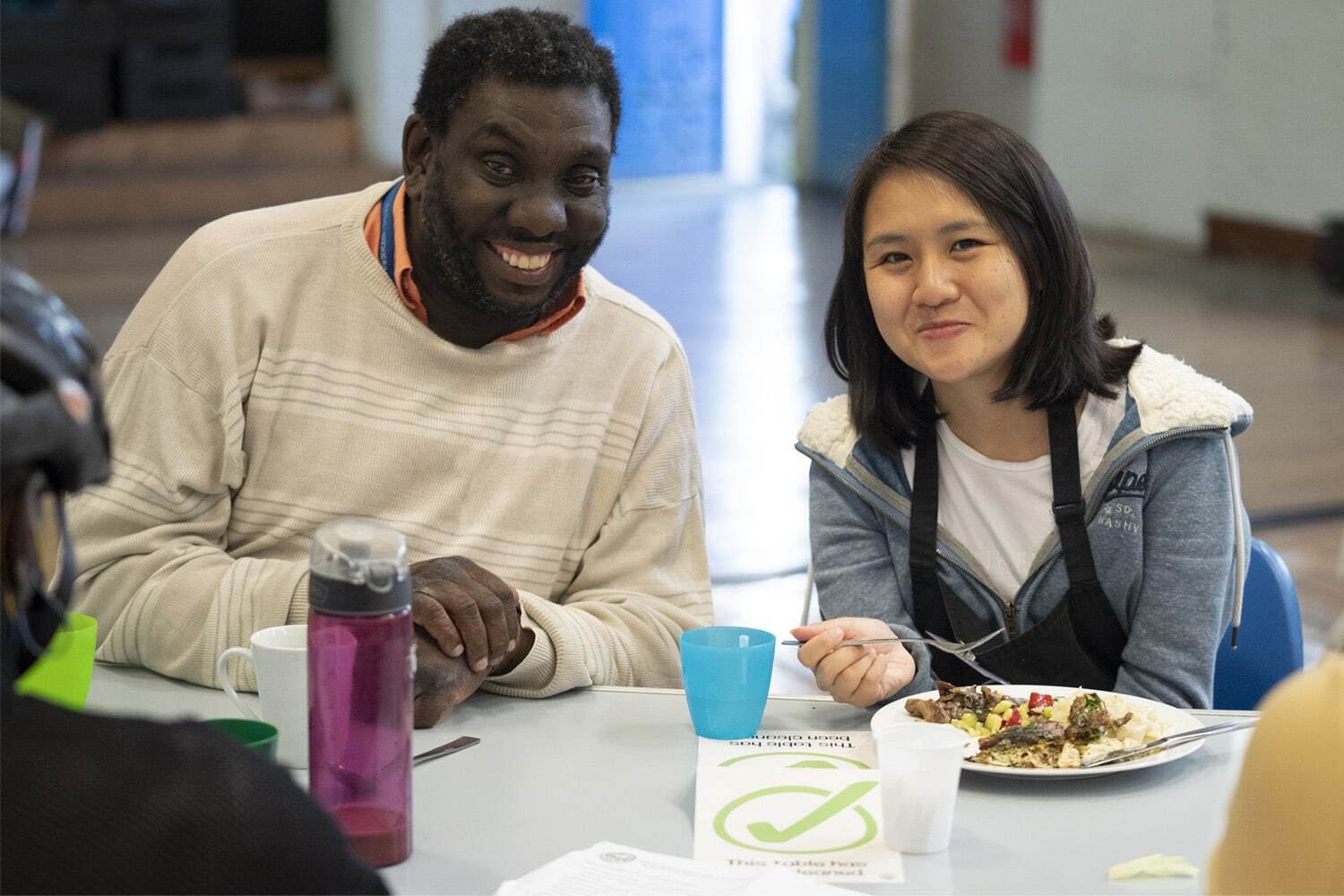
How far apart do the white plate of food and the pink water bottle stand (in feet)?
1.35

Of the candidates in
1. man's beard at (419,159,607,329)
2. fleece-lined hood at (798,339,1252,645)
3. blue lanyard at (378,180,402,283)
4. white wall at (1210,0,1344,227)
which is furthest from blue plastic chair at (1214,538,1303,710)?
white wall at (1210,0,1344,227)

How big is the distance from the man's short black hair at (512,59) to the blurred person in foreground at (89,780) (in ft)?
3.63

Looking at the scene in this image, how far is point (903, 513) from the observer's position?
1.96 metres

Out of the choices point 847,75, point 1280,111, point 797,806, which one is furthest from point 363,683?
point 847,75

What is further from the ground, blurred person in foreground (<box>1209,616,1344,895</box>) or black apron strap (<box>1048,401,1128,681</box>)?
blurred person in foreground (<box>1209,616,1344,895</box>)

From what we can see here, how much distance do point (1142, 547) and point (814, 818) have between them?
2.24 feet

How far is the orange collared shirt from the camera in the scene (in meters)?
1.95

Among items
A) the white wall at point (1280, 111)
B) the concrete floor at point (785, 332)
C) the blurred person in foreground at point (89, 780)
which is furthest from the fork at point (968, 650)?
the white wall at point (1280, 111)

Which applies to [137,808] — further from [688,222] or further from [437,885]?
[688,222]

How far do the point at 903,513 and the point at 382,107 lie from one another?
9039mm

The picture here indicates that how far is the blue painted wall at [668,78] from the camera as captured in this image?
11.3m

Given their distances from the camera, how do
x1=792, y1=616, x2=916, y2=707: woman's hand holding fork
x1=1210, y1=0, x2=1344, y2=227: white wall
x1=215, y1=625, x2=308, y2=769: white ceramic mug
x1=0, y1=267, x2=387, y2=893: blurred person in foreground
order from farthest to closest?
x1=1210, y1=0, x2=1344, y2=227: white wall, x1=792, y1=616, x2=916, y2=707: woman's hand holding fork, x1=215, y1=625, x2=308, y2=769: white ceramic mug, x1=0, y1=267, x2=387, y2=893: blurred person in foreground

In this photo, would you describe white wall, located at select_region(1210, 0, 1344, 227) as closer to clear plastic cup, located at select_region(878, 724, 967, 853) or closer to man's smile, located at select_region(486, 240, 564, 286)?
man's smile, located at select_region(486, 240, 564, 286)

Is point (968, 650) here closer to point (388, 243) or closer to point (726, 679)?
point (726, 679)
